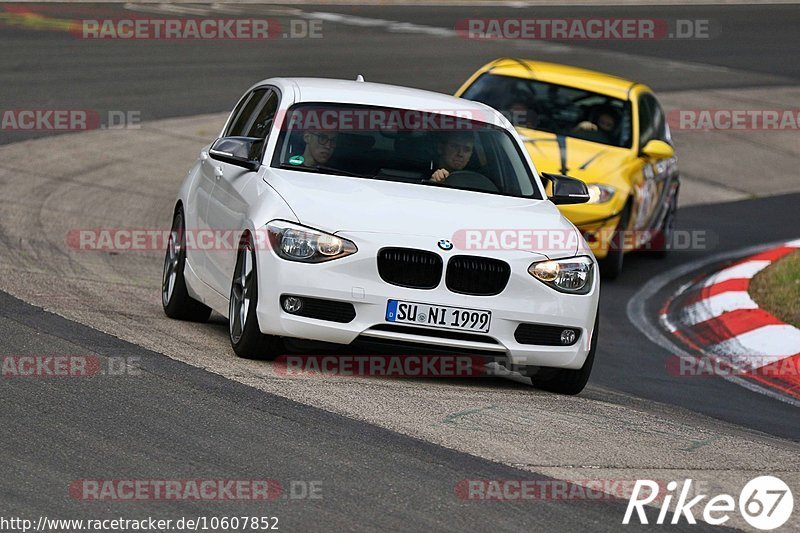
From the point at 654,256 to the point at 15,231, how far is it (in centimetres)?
640

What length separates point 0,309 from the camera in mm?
9195

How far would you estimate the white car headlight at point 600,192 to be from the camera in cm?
1374

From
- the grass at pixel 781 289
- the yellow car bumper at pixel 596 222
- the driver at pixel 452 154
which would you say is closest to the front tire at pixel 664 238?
the yellow car bumper at pixel 596 222

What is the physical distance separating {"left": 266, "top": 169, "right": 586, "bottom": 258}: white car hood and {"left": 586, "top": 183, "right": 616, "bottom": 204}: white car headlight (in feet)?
15.7

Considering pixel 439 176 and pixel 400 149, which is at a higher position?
pixel 400 149

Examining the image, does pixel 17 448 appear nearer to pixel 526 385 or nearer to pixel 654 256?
pixel 526 385

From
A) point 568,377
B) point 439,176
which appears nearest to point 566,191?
point 439,176

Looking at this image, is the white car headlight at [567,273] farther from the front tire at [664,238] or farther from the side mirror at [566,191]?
the front tire at [664,238]

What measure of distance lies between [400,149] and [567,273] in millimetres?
1361

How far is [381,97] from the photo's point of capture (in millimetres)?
9555

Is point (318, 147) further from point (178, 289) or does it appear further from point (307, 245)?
point (178, 289)

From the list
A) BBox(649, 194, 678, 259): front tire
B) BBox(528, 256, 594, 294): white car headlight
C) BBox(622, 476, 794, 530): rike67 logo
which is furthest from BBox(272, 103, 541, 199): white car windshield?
BBox(649, 194, 678, 259): front tire

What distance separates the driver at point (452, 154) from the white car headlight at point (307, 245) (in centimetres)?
118

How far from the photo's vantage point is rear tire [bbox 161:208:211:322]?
9.87 m
